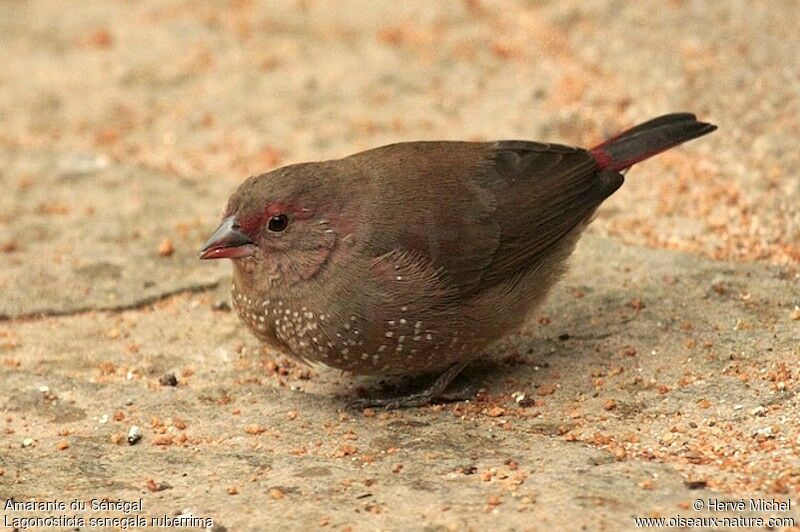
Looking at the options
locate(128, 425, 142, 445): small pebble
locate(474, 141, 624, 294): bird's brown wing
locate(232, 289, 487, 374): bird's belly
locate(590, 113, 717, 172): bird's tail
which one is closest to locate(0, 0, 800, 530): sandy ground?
locate(128, 425, 142, 445): small pebble

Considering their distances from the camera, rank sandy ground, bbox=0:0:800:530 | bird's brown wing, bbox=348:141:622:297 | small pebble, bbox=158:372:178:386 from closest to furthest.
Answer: sandy ground, bbox=0:0:800:530, bird's brown wing, bbox=348:141:622:297, small pebble, bbox=158:372:178:386

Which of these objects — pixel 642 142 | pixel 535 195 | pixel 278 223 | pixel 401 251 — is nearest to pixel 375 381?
pixel 401 251

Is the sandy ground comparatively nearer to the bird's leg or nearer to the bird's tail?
the bird's leg

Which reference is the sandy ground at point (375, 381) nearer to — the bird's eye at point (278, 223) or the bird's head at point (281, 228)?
the bird's head at point (281, 228)

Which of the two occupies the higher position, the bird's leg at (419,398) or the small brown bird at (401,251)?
the small brown bird at (401,251)

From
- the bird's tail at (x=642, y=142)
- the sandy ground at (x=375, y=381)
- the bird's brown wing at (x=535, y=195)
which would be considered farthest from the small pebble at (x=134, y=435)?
the bird's tail at (x=642, y=142)

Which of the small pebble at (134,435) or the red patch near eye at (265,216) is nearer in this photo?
the small pebble at (134,435)

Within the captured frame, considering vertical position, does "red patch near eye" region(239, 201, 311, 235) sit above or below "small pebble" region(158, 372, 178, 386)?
above

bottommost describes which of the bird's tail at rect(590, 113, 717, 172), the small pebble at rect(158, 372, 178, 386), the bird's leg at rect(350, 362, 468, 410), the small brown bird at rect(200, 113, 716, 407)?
the bird's leg at rect(350, 362, 468, 410)
